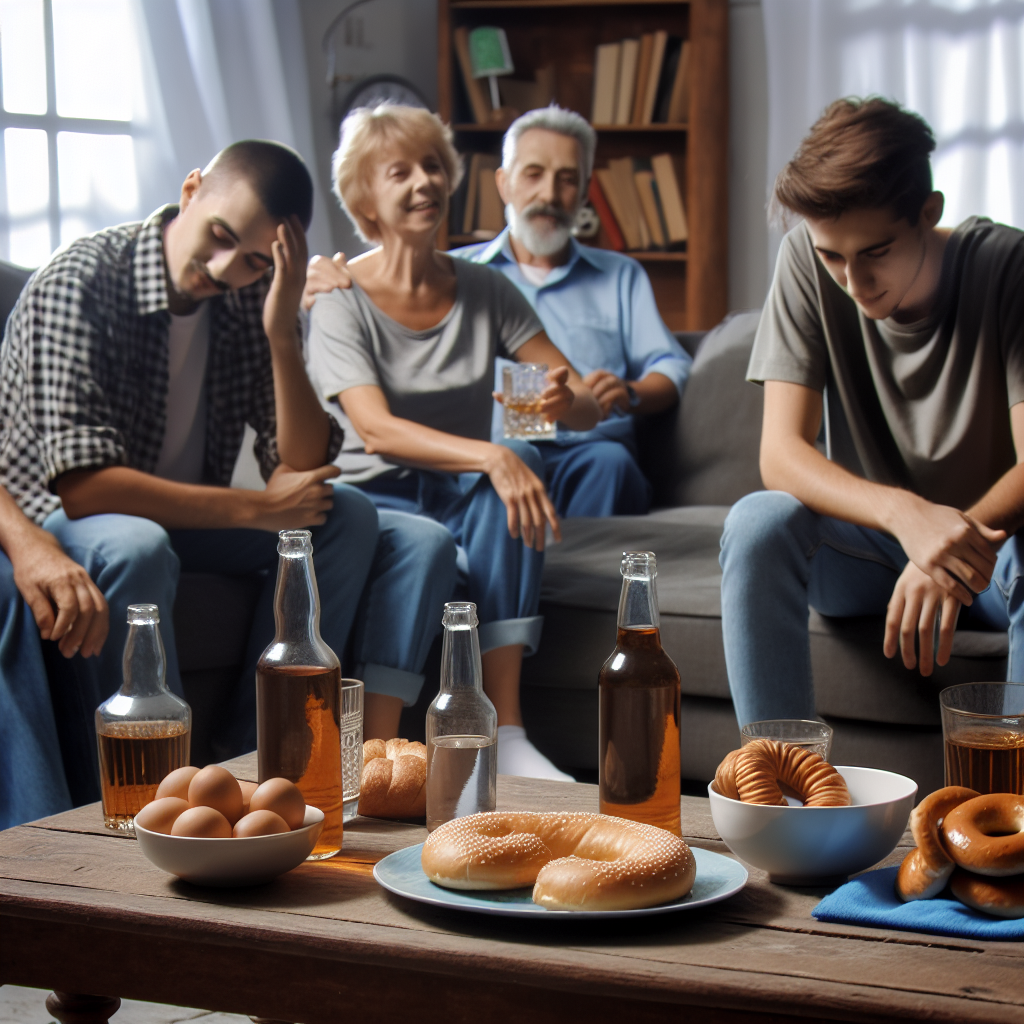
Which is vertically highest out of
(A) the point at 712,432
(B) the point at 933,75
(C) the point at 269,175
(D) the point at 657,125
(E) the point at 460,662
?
(B) the point at 933,75

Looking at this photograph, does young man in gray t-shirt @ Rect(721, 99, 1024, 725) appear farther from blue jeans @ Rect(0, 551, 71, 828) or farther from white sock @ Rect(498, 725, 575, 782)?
blue jeans @ Rect(0, 551, 71, 828)

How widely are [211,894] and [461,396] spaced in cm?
157

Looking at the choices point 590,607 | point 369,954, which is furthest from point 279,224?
point 369,954

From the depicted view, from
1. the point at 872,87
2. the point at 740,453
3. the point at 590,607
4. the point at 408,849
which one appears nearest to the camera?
the point at 408,849

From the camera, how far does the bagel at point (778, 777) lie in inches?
32.5

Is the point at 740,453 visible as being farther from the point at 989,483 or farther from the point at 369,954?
the point at 369,954

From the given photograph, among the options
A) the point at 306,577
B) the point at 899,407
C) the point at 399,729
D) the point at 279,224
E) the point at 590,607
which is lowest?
the point at 399,729

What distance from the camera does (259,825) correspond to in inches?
31.1

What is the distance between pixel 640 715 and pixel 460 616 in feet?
0.51

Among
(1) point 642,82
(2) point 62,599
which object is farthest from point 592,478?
(1) point 642,82

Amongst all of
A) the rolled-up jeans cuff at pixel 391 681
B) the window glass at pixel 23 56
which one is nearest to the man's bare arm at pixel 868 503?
the rolled-up jeans cuff at pixel 391 681

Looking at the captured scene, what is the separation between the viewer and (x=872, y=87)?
3881 millimetres

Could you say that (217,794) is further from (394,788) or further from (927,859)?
(927,859)

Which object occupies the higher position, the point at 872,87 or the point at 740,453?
the point at 872,87
